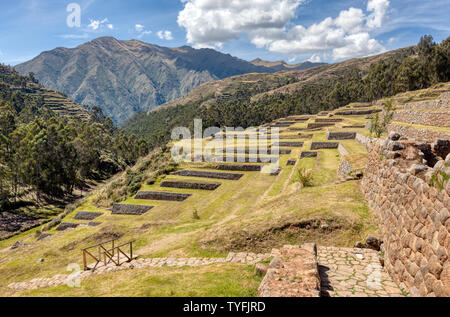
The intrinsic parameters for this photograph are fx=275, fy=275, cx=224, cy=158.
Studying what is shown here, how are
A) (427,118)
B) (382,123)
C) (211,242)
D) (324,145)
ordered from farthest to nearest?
(324,145) → (427,118) → (382,123) → (211,242)

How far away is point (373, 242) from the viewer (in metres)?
8.23

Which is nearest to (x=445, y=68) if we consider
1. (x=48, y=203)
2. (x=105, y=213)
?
(x=105, y=213)

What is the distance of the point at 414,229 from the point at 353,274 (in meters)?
1.89

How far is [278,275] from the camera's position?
6027 millimetres

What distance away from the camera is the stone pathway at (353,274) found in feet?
19.4

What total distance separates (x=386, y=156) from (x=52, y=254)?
17.4 meters

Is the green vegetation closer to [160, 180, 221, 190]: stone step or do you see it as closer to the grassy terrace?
the grassy terrace

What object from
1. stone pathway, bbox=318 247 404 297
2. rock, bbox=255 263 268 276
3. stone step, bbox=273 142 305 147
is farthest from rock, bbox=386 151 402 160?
stone step, bbox=273 142 305 147

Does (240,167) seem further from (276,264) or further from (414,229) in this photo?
(414,229)

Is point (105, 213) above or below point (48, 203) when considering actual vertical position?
above

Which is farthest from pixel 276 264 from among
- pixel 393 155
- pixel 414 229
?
pixel 393 155

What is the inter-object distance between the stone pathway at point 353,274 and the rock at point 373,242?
0.30 metres

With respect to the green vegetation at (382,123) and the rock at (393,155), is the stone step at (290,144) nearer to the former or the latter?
the green vegetation at (382,123)
